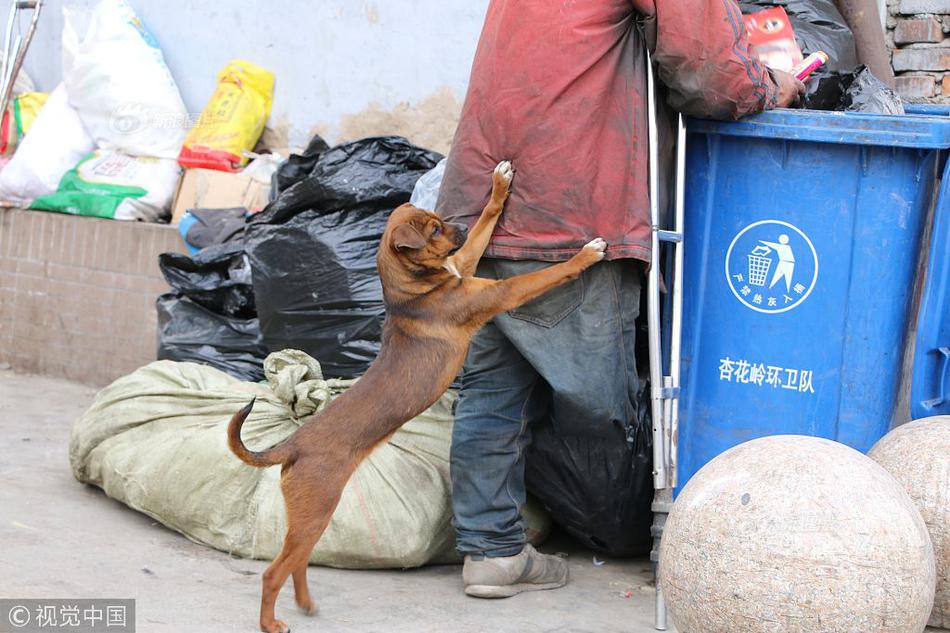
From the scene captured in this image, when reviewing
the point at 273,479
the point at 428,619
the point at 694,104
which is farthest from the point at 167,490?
the point at 694,104

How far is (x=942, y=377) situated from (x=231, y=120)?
12.8ft

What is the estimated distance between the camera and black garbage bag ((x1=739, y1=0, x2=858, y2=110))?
152 inches

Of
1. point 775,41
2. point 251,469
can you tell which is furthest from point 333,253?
point 775,41

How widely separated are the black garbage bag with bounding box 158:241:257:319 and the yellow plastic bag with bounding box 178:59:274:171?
40.1 inches

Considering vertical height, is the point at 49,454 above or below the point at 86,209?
below

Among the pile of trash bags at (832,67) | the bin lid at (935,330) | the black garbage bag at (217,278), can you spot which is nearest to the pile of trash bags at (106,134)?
the black garbage bag at (217,278)

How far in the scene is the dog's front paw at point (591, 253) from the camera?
332 cm

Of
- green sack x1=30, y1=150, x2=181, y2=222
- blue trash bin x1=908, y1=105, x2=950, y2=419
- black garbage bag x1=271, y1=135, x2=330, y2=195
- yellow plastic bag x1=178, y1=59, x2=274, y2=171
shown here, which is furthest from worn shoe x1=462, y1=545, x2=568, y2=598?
green sack x1=30, y1=150, x2=181, y2=222

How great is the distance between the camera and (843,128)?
135 inches

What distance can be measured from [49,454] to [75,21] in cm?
279

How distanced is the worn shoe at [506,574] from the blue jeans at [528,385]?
32 mm

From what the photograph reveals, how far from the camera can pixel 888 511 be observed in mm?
2797

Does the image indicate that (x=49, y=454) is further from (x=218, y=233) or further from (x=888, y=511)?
(x=888, y=511)

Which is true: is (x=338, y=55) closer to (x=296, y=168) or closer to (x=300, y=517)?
(x=296, y=168)
